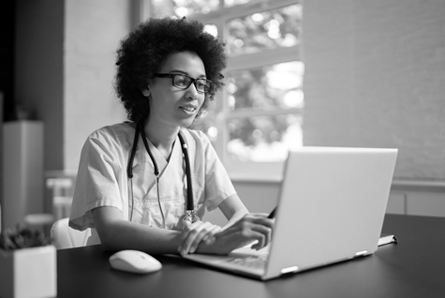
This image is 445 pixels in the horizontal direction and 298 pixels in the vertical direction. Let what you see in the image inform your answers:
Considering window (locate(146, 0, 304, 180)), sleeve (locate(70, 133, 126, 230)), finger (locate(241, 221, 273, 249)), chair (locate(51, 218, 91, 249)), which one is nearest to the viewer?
finger (locate(241, 221, 273, 249))

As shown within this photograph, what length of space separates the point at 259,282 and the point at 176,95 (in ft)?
2.87

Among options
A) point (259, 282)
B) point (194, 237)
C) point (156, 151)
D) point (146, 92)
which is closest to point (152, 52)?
point (146, 92)

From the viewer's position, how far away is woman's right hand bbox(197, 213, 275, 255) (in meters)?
1.04

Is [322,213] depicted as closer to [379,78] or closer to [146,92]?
[146,92]

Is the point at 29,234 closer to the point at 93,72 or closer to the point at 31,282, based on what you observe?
the point at 31,282

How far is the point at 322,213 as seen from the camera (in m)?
0.92

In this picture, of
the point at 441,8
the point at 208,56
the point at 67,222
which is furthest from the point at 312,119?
the point at 67,222

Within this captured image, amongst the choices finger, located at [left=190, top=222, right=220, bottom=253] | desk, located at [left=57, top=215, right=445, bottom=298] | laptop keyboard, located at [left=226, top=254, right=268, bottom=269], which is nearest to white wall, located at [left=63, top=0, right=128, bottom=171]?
desk, located at [left=57, top=215, right=445, bottom=298]

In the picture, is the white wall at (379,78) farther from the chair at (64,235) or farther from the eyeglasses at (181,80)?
the chair at (64,235)

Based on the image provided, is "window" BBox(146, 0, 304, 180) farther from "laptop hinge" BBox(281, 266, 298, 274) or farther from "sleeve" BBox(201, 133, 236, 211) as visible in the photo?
"laptop hinge" BBox(281, 266, 298, 274)

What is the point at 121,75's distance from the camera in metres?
1.84

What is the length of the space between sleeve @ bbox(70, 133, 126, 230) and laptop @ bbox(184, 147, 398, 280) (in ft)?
1.41

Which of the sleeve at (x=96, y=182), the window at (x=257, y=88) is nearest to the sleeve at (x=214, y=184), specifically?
the sleeve at (x=96, y=182)

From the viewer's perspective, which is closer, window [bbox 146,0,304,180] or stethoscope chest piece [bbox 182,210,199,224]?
stethoscope chest piece [bbox 182,210,199,224]
